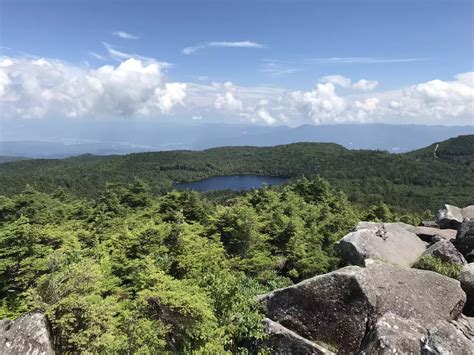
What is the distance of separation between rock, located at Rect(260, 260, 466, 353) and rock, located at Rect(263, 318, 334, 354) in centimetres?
71

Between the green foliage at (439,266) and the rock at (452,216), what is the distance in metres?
12.6

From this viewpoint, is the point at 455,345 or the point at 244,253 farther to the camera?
the point at 244,253

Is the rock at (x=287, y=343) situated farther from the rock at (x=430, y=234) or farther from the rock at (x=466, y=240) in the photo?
the rock at (x=430, y=234)

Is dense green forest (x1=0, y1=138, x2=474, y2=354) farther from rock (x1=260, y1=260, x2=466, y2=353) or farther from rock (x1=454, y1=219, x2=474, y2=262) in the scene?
rock (x1=454, y1=219, x2=474, y2=262)

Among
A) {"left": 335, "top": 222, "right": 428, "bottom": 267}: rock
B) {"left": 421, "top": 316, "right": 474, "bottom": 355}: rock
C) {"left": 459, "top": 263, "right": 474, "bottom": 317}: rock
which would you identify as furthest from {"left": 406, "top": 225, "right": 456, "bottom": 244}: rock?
{"left": 421, "top": 316, "right": 474, "bottom": 355}: rock

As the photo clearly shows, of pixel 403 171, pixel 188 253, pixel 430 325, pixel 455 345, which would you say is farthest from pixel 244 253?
pixel 403 171

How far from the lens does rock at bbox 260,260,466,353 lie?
13.3 m

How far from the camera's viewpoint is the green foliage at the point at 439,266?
56.4 ft

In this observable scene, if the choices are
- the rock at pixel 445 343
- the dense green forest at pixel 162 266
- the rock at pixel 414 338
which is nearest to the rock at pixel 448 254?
the rock at pixel 414 338

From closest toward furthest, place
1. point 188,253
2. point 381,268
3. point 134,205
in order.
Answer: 1. point 381,268
2. point 188,253
3. point 134,205

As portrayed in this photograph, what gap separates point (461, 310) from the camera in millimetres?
14375

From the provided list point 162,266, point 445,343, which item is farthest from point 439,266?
point 162,266

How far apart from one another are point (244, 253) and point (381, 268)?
47.1ft

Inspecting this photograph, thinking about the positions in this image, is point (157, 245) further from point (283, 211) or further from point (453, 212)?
point (453, 212)
